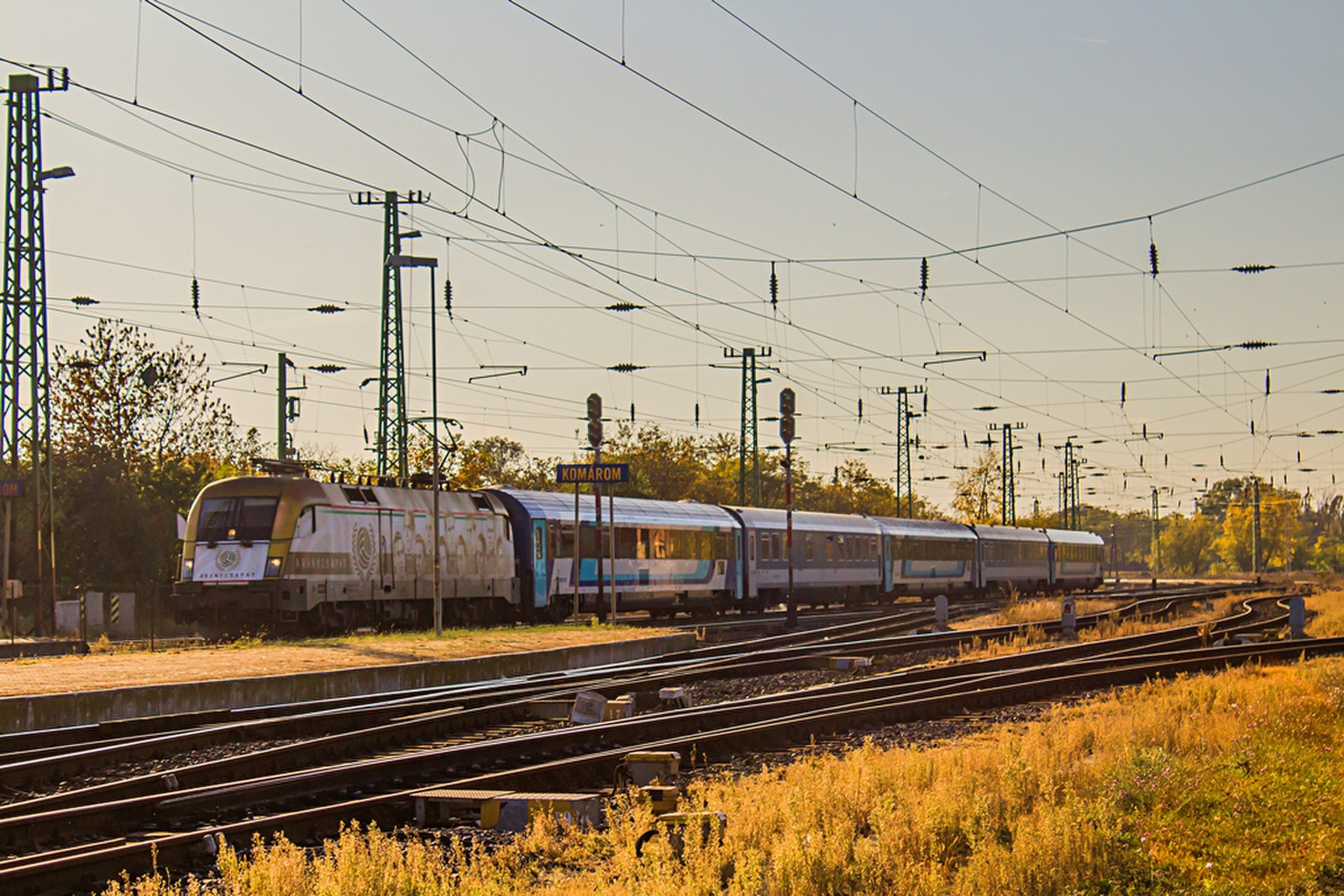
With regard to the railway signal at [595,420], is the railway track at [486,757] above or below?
below

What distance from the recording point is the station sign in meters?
29.7

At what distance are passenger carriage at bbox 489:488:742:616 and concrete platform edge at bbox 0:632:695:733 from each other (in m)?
8.90

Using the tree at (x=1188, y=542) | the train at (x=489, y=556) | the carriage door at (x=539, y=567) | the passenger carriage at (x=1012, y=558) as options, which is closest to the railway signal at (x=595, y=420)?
the train at (x=489, y=556)

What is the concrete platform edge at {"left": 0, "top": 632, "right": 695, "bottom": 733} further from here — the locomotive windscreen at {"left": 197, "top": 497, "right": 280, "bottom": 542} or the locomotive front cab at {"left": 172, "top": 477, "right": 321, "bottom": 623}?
the locomotive windscreen at {"left": 197, "top": 497, "right": 280, "bottom": 542}

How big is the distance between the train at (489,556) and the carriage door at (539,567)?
4 centimetres

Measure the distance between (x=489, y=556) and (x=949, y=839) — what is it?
83.7 ft

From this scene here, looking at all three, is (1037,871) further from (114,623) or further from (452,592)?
(114,623)

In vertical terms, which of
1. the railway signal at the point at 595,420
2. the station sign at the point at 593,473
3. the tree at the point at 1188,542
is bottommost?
the tree at the point at 1188,542

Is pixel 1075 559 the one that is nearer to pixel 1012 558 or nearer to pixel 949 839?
pixel 1012 558

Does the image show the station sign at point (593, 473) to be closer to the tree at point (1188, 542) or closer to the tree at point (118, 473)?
the tree at point (118, 473)

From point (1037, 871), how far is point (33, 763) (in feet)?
26.6

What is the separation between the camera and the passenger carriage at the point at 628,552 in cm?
3453

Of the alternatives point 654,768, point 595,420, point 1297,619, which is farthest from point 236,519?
point 1297,619

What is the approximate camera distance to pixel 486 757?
12.0m
